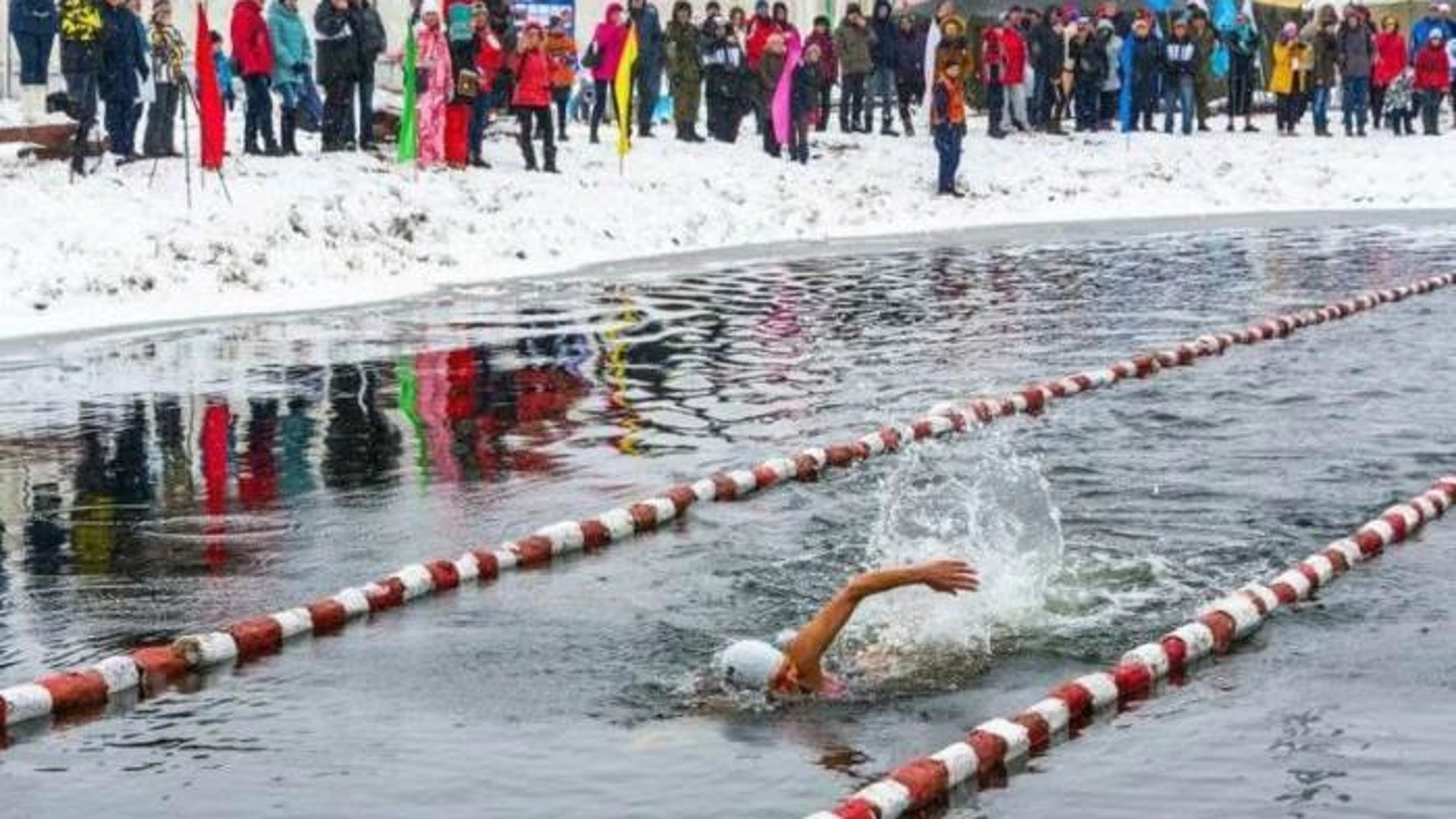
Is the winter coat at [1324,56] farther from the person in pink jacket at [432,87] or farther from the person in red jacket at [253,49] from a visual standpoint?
the person in red jacket at [253,49]

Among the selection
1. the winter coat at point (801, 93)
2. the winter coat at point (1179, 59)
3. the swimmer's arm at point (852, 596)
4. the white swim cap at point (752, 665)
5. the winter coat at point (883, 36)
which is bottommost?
the white swim cap at point (752, 665)

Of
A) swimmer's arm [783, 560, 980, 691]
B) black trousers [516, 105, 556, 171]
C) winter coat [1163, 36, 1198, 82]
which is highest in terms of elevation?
winter coat [1163, 36, 1198, 82]

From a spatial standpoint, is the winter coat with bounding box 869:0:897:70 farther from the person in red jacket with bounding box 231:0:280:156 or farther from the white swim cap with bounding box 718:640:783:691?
the white swim cap with bounding box 718:640:783:691

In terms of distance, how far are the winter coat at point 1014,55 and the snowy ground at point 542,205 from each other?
108 centimetres

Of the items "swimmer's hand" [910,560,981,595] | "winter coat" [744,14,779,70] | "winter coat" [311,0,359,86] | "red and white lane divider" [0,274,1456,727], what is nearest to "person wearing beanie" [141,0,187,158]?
"winter coat" [311,0,359,86]

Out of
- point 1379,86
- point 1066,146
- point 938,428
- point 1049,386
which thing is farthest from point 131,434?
point 1379,86

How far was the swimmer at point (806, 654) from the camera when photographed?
30.9ft

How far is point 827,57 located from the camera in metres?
39.9

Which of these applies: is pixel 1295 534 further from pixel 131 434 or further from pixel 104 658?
pixel 131 434

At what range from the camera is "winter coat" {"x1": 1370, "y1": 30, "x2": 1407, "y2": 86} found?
147 feet

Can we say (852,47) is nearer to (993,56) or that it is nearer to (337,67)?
(993,56)

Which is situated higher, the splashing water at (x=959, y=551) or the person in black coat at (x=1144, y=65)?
the person in black coat at (x=1144, y=65)

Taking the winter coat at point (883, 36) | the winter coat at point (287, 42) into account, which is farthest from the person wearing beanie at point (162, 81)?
the winter coat at point (883, 36)

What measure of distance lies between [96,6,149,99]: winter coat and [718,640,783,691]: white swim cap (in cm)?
1970
